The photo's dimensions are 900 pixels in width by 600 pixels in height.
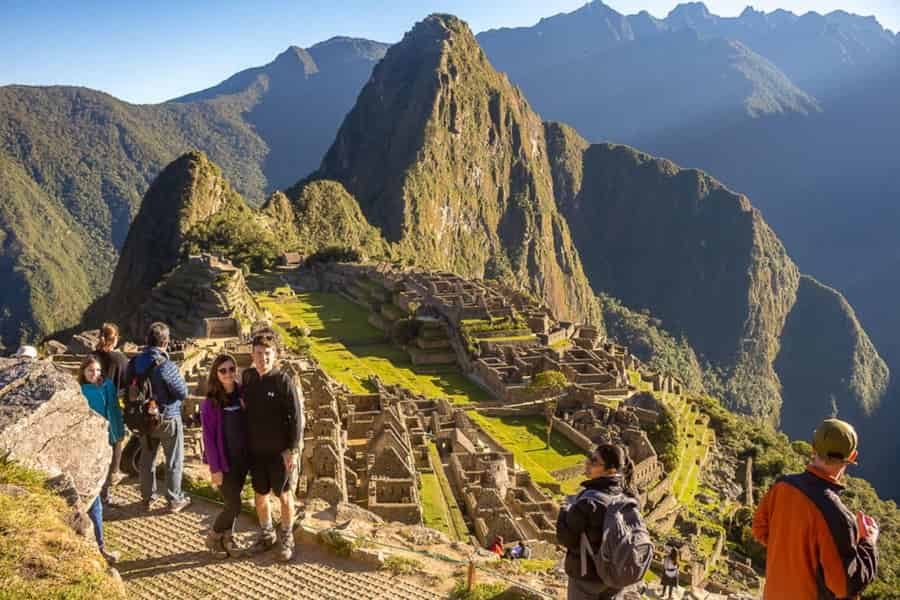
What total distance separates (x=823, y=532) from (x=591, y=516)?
4.86ft

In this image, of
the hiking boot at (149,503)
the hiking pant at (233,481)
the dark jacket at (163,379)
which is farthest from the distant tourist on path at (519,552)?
the dark jacket at (163,379)

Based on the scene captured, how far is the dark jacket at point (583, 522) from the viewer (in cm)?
511

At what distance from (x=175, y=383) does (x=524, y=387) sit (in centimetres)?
3054

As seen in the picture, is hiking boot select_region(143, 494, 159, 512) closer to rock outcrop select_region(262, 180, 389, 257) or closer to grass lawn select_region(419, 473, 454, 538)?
grass lawn select_region(419, 473, 454, 538)

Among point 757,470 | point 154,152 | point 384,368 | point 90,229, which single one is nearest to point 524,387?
point 384,368

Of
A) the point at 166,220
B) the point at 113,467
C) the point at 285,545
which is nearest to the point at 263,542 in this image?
the point at 285,545

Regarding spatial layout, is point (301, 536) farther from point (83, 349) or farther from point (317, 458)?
point (83, 349)

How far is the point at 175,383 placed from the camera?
7961 mm

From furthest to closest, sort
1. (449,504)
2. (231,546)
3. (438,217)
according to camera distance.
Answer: (438,217), (449,504), (231,546)

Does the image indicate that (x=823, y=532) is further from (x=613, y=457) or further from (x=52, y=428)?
(x=52, y=428)

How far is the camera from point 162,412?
8016mm

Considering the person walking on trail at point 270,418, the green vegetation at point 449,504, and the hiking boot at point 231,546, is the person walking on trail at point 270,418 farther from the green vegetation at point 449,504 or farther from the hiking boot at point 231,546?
the green vegetation at point 449,504

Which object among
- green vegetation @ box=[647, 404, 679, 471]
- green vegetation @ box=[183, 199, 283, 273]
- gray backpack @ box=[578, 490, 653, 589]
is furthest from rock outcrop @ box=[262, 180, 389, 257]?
gray backpack @ box=[578, 490, 653, 589]

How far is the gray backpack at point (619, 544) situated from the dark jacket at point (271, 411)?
9.63ft
